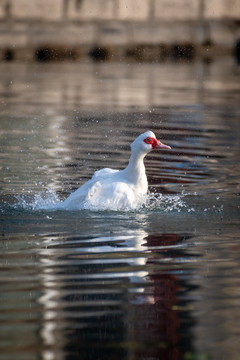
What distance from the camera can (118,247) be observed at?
7902 millimetres

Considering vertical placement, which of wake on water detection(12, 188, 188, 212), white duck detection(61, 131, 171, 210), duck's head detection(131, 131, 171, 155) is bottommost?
wake on water detection(12, 188, 188, 212)

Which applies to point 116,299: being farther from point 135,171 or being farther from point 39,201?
point 39,201

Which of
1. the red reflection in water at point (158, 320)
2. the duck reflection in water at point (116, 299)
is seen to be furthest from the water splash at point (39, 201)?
the red reflection in water at point (158, 320)

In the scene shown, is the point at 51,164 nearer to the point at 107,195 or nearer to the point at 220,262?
the point at 107,195

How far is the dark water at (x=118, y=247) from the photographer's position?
5.59 metres

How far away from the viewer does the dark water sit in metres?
5.59

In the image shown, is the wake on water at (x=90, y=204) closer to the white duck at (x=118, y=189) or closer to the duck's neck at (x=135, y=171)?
the white duck at (x=118, y=189)

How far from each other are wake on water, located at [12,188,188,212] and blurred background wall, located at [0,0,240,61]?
26.0 meters

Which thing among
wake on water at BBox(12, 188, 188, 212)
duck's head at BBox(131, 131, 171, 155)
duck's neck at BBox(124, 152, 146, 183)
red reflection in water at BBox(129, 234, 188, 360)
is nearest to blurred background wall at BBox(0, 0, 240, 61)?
wake on water at BBox(12, 188, 188, 212)

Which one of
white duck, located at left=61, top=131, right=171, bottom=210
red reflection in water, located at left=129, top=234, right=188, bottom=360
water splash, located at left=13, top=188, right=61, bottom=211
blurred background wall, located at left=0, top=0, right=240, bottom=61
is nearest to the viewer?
red reflection in water, located at left=129, top=234, right=188, bottom=360

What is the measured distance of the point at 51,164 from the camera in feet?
40.9

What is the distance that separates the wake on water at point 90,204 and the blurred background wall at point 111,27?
2604 cm

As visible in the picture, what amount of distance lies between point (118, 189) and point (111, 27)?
27905mm

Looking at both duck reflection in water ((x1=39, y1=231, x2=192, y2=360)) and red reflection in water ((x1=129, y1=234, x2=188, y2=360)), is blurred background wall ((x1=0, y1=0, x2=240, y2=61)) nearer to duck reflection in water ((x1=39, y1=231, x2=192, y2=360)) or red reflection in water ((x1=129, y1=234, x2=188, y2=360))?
duck reflection in water ((x1=39, y1=231, x2=192, y2=360))
